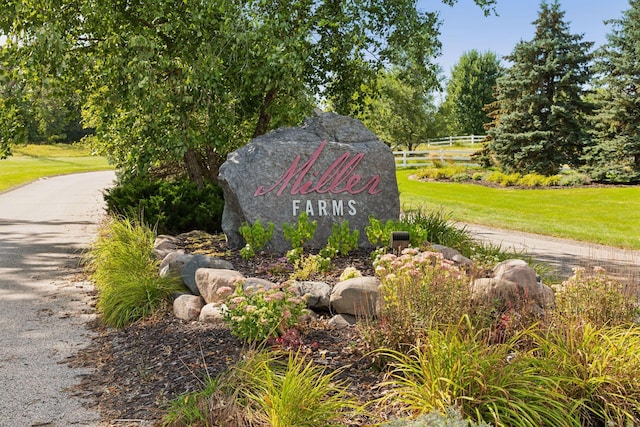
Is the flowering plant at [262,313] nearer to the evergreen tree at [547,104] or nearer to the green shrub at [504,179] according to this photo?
the green shrub at [504,179]

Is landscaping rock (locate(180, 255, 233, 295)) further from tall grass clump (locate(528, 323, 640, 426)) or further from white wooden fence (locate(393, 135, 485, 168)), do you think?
white wooden fence (locate(393, 135, 485, 168))

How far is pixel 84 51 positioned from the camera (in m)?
9.89

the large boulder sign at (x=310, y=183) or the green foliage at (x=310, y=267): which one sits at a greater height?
the large boulder sign at (x=310, y=183)

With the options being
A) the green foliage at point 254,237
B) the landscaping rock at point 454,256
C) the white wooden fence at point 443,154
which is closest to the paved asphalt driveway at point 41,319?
the green foliage at point 254,237

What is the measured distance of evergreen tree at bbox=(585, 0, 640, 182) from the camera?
22.3 m

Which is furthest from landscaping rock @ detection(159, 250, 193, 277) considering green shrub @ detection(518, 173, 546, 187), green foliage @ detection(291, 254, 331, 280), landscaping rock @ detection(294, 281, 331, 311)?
green shrub @ detection(518, 173, 546, 187)

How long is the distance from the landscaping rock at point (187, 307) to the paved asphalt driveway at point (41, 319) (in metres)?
0.84

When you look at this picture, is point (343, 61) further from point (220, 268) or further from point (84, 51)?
point (220, 268)

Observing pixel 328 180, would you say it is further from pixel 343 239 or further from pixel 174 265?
pixel 174 265

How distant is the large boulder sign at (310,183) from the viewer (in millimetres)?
7559

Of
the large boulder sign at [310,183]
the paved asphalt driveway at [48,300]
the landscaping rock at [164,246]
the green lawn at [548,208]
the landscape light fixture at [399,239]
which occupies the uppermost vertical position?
the large boulder sign at [310,183]

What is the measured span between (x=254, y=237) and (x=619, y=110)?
20457mm

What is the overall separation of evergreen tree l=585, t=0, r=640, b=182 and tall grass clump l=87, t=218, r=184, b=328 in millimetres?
20023

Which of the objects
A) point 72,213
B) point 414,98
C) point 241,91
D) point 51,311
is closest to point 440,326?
point 51,311
